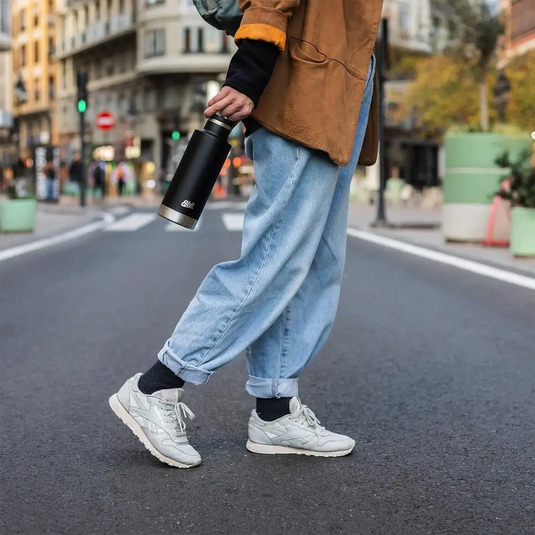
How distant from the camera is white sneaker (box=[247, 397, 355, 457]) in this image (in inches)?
109

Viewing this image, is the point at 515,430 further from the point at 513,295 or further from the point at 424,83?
the point at 424,83

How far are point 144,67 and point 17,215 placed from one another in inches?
1523

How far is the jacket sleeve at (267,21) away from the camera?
2.41m

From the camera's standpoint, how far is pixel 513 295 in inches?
268

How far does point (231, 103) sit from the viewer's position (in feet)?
8.02

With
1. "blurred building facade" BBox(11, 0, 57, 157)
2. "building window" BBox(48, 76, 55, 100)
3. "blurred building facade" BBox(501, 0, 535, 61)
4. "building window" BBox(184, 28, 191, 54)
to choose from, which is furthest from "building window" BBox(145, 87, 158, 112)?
"blurred building facade" BBox(501, 0, 535, 61)

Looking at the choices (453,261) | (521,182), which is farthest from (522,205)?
(453,261)

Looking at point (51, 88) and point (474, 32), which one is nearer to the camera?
point (474, 32)

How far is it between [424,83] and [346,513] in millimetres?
38497

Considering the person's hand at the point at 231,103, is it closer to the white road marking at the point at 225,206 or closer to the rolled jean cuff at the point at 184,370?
the rolled jean cuff at the point at 184,370

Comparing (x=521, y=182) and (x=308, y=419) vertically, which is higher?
(x=521, y=182)

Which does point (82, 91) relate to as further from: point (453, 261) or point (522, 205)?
point (522, 205)

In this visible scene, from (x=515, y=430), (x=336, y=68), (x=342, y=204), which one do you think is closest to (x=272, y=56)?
(x=336, y=68)

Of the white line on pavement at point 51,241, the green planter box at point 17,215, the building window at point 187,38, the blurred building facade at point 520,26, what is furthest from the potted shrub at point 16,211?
the building window at point 187,38
